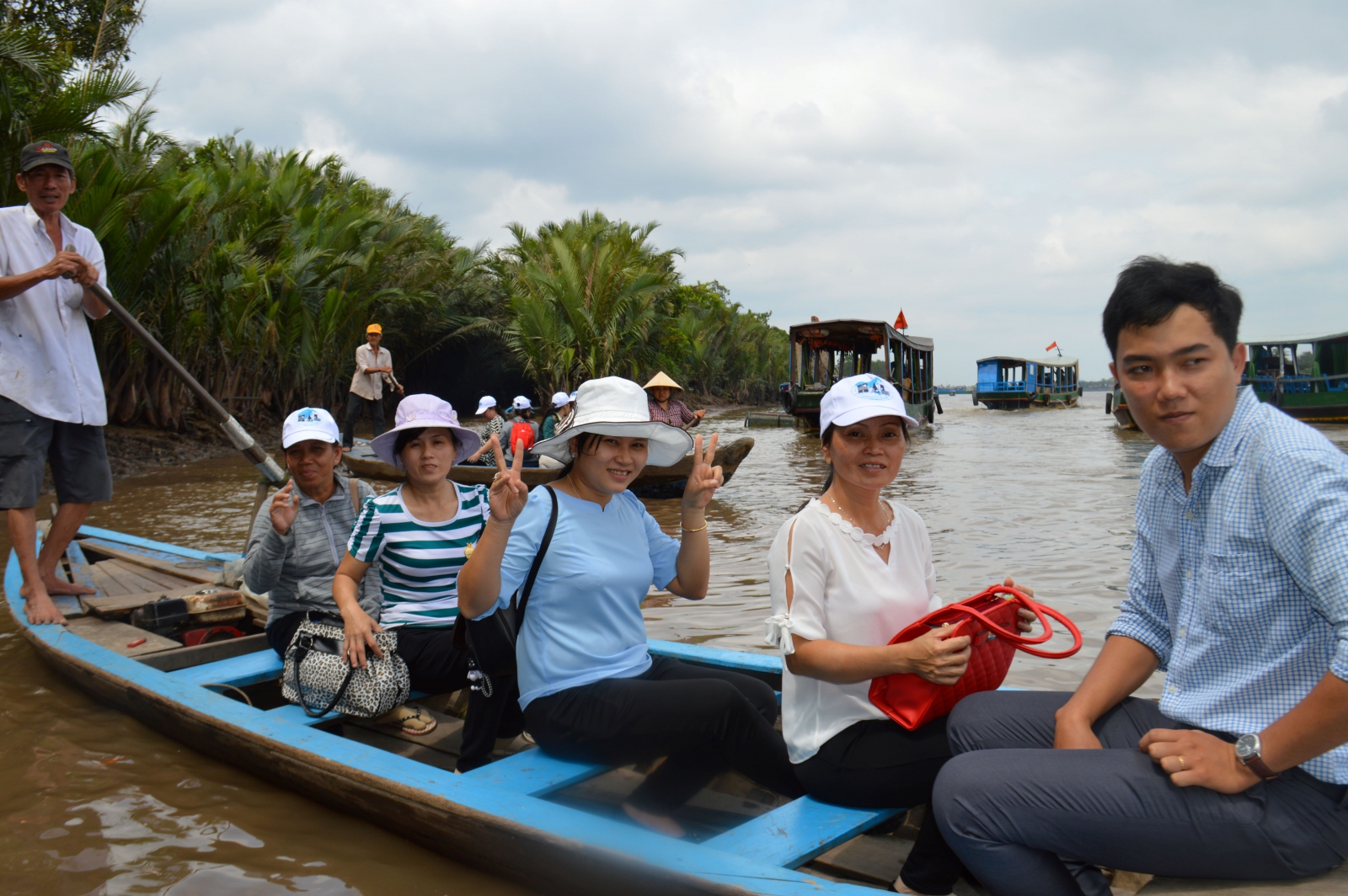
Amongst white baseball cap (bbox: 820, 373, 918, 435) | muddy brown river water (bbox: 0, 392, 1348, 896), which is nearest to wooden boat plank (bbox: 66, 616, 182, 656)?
muddy brown river water (bbox: 0, 392, 1348, 896)

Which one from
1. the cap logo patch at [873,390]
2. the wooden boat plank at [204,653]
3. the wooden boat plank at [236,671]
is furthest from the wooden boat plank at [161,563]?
the cap logo patch at [873,390]

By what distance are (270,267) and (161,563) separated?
10.9 metres

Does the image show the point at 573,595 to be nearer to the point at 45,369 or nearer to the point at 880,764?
the point at 880,764

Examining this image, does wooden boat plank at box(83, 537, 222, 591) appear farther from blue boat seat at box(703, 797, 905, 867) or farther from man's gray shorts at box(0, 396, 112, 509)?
blue boat seat at box(703, 797, 905, 867)

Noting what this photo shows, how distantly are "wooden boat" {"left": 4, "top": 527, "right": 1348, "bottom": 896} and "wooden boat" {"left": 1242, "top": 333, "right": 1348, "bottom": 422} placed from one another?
2370 cm

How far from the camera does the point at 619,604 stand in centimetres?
270

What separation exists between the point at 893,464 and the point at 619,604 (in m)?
0.90

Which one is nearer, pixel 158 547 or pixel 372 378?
pixel 158 547

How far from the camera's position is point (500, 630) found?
2652mm

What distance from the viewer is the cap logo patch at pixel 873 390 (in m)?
2.29

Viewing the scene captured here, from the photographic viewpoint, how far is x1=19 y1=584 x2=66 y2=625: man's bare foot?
4.33 meters

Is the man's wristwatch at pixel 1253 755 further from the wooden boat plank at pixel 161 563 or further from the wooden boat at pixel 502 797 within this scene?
the wooden boat plank at pixel 161 563

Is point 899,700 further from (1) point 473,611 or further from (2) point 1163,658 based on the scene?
(1) point 473,611

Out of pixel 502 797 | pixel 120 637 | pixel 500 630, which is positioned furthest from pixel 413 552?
pixel 120 637
